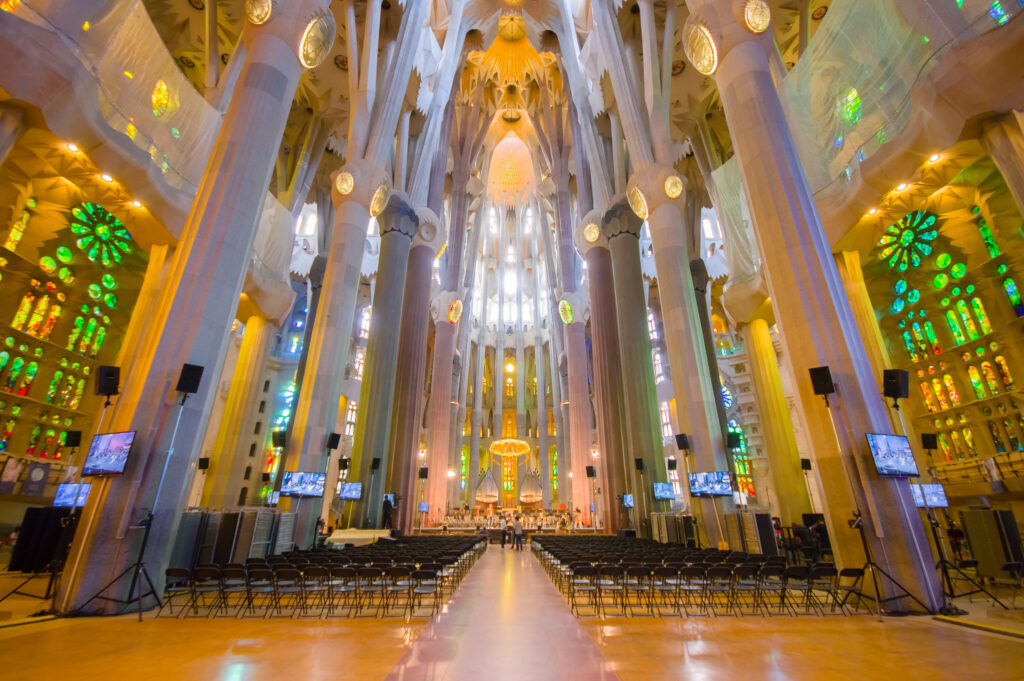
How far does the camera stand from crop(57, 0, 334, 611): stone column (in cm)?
674

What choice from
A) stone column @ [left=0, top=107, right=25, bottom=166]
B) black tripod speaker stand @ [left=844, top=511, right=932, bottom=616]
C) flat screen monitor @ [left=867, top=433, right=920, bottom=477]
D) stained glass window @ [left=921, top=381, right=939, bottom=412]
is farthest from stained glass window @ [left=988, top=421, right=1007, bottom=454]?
stone column @ [left=0, top=107, right=25, bottom=166]

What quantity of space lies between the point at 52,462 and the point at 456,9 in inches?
1247

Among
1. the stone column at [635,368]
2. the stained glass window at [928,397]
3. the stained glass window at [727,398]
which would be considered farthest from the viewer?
the stained glass window at [727,398]

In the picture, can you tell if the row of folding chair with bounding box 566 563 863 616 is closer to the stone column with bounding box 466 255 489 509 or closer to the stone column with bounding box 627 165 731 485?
the stone column with bounding box 627 165 731 485

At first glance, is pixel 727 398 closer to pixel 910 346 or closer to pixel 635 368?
pixel 910 346

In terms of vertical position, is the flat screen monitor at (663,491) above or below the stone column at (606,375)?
below

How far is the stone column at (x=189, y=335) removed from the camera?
6.74m

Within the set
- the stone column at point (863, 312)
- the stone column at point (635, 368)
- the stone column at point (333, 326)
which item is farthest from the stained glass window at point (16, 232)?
the stone column at point (863, 312)

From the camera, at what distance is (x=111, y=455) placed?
6.99 m

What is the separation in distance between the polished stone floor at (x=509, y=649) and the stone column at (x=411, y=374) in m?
15.5

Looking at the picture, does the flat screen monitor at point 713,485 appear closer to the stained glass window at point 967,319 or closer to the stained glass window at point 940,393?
the stained glass window at point 967,319

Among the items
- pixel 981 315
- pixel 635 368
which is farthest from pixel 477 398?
pixel 981 315

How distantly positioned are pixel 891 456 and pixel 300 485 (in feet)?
46.1

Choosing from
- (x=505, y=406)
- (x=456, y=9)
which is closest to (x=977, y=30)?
(x=456, y=9)
